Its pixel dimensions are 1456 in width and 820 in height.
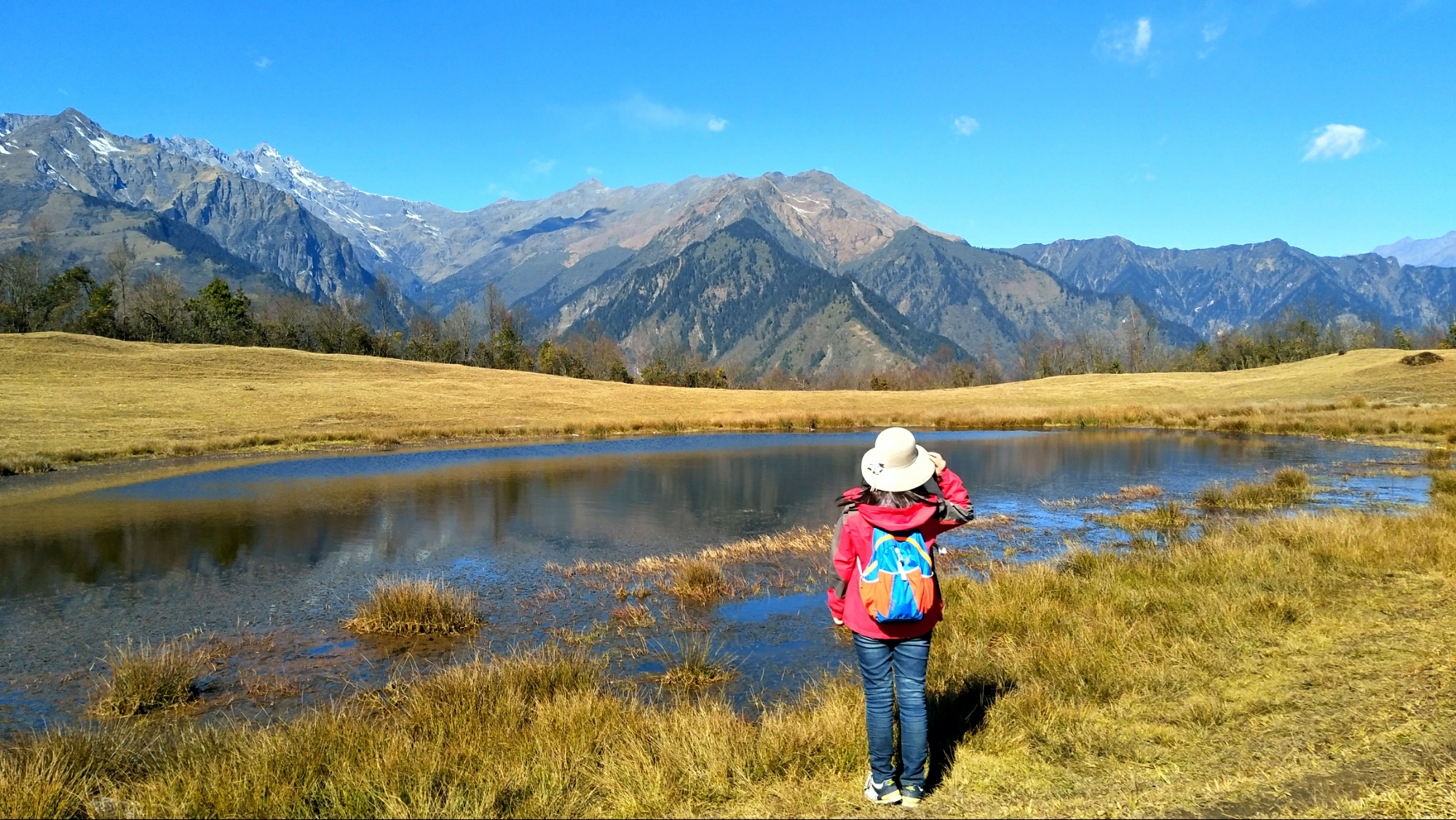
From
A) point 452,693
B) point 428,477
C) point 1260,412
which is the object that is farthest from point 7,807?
point 1260,412

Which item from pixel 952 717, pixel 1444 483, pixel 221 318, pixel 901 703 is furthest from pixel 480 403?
pixel 221 318

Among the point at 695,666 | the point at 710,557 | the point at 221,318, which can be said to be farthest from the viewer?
the point at 221,318

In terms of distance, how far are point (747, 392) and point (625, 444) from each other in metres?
37.2

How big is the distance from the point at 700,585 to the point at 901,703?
793cm

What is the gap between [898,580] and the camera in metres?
5.08

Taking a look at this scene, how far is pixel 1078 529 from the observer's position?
18297 mm

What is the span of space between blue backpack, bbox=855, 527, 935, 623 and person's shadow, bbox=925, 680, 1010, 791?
5.11ft

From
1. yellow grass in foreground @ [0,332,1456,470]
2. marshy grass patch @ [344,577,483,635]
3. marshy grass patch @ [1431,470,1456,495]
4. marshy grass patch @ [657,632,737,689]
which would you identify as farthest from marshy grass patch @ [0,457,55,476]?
marshy grass patch @ [1431,470,1456,495]

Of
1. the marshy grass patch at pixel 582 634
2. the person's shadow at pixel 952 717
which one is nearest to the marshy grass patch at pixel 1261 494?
the person's shadow at pixel 952 717

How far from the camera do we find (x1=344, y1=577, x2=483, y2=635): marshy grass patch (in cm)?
1112

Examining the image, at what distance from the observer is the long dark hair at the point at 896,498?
5238 mm

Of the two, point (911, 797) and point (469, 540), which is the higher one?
point (911, 797)

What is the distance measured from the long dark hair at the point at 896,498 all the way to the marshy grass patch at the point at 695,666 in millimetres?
4394

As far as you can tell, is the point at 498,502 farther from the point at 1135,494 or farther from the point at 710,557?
the point at 1135,494
